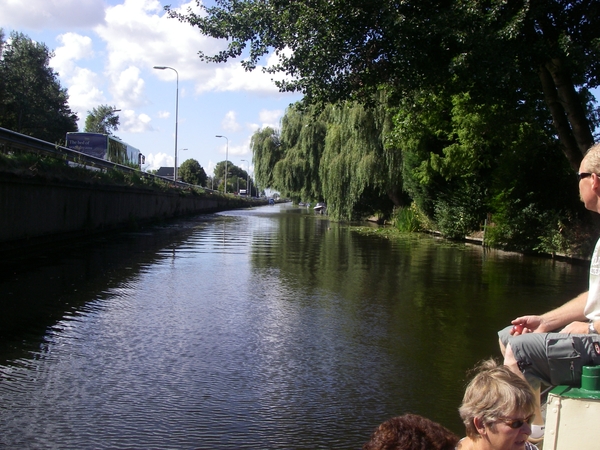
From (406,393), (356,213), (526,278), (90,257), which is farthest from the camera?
(356,213)

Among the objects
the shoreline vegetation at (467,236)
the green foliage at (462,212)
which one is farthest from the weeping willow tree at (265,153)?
the green foliage at (462,212)

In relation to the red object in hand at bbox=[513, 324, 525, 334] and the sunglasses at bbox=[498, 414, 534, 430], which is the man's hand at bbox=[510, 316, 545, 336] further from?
the sunglasses at bbox=[498, 414, 534, 430]

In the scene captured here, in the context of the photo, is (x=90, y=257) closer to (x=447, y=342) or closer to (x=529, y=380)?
(x=447, y=342)

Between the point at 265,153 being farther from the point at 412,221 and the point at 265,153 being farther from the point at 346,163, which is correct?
the point at 412,221

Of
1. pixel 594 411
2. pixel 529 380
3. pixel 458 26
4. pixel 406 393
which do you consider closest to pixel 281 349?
pixel 406 393

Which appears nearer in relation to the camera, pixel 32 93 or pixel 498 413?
Answer: pixel 498 413

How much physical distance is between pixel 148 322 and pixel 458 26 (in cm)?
800

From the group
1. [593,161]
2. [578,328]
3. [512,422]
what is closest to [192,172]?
[578,328]

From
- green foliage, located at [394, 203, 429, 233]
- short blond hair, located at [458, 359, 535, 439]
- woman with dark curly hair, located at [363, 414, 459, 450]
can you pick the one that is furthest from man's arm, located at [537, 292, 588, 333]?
green foliage, located at [394, 203, 429, 233]

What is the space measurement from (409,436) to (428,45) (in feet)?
38.6

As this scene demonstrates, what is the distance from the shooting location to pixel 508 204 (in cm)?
2219

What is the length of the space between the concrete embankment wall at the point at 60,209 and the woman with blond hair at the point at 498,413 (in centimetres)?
1278

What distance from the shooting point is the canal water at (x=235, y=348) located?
4500 millimetres

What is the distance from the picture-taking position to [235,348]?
22.0ft
